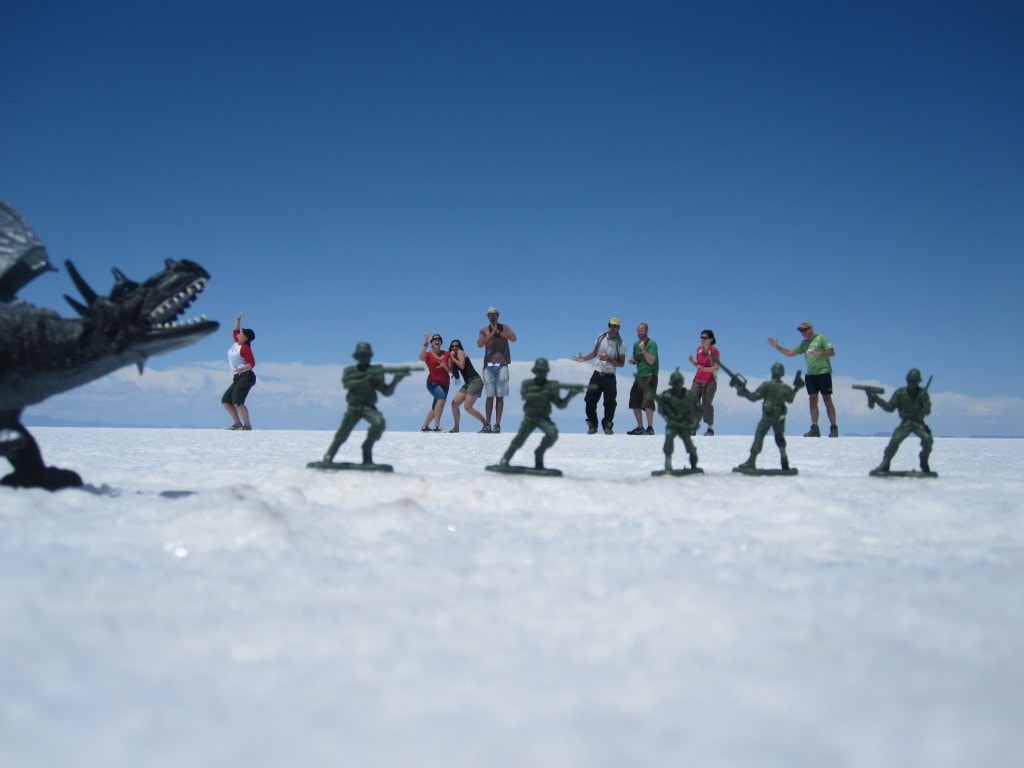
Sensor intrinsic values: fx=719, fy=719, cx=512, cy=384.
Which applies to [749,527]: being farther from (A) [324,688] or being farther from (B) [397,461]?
(B) [397,461]

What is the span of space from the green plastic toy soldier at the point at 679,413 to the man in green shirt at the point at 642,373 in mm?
6504

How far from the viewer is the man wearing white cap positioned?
1154 centimetres

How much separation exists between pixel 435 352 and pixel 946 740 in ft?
35.3

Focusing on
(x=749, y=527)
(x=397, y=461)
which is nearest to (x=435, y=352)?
(x=397, y=461)

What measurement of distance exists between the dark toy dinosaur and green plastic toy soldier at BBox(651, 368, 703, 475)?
2837 millimetres

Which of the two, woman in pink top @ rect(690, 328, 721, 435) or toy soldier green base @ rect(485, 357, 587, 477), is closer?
toy soldier green base @ rect(485, 357, 587, 477)

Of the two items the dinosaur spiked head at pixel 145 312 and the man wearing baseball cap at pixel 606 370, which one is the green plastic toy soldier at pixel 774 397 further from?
the man wearing baseball cap at pixel 606 370

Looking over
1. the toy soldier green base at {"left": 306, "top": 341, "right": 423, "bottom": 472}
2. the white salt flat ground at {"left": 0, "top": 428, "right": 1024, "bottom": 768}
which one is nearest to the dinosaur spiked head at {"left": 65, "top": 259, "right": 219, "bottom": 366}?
the white salt flat ground at {"left": 0, "top": 428, "right": 1024, "bottom": 768}

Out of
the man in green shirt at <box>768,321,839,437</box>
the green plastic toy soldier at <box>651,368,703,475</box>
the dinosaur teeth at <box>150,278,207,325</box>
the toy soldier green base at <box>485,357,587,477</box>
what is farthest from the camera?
the man in green shirt at <box>768,321,839,437</box>

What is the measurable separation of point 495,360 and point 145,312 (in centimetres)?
849

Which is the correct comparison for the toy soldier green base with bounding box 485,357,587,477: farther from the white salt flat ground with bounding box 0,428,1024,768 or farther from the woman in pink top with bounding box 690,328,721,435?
the woman in pink top with bounding box 690,328,721,435

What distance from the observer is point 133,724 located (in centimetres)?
121

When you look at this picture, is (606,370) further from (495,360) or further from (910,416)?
(910,416)

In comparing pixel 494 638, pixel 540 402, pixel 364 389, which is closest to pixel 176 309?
pixel 364 389
